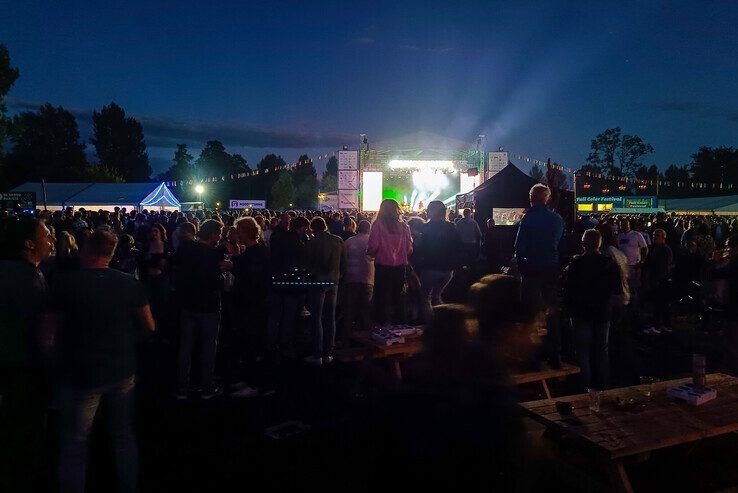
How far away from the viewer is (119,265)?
7566mm

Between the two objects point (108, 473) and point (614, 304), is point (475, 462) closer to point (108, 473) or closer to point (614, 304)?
point (108, 473)

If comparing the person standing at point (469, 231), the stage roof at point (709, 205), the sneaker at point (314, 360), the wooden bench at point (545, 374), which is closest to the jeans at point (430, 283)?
the sneaker at point (314, 360)

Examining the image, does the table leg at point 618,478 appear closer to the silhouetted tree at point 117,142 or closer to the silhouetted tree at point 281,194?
the silhouetted tree at point 281,194

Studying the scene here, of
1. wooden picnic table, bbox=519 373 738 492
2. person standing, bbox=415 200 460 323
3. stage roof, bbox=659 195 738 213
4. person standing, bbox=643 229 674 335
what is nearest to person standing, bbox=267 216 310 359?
person standing, bbox=415 200 460 323

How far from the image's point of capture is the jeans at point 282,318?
21.0 feet

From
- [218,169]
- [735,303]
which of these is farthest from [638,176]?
[735,303]

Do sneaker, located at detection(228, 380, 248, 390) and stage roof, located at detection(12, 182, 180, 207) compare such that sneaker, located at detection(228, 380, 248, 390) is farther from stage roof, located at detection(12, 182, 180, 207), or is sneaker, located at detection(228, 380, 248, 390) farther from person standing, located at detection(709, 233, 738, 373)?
stage roof, located at detection(12, 182, 180, 207)

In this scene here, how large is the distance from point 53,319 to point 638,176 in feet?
294

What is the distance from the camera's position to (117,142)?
8475cm

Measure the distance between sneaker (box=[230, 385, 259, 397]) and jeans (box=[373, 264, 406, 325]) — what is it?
1850 mm

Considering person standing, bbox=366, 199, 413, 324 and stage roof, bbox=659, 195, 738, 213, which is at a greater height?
stage roof, bbox=659, 195, 738, 213

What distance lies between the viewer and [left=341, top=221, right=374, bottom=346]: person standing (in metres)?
6.46

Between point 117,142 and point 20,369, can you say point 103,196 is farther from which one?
point 117,142

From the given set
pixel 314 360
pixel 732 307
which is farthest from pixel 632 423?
pixel 314 360
